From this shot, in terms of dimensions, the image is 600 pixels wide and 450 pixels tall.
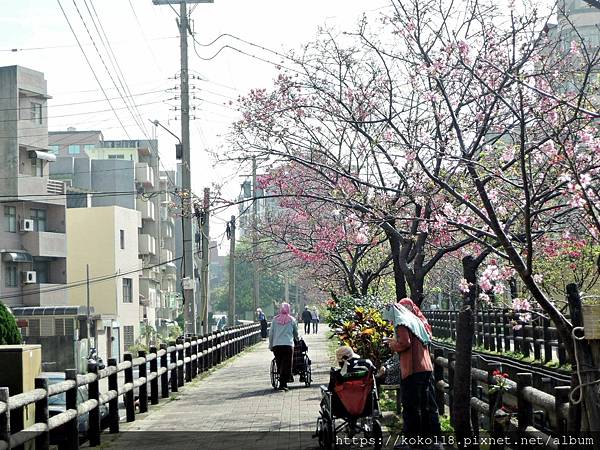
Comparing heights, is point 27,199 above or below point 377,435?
above

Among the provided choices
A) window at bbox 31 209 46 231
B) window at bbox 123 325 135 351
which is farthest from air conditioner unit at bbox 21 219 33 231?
window at bbox 123 325 135 351

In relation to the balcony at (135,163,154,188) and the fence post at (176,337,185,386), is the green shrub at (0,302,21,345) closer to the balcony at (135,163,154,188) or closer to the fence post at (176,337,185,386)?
the fence post at (176,337,185,386)

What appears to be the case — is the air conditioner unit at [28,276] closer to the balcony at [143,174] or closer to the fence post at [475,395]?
the balcony at [143,174]

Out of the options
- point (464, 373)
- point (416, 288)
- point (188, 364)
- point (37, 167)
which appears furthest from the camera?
point (37, 167)

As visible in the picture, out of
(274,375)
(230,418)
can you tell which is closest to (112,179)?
(274,375)

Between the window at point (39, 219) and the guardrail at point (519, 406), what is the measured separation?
41.6 meters

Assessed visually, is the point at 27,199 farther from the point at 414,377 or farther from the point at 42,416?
the point at 414,377

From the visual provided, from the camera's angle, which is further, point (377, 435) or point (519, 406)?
point (377, 435)

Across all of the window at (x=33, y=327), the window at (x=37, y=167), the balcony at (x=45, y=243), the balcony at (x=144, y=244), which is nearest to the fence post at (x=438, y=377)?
the window at (x=33, y=327)

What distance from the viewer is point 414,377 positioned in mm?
10516

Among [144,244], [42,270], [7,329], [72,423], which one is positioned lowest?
[72,423]

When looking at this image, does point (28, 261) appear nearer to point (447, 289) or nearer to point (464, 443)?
point (447, 289)

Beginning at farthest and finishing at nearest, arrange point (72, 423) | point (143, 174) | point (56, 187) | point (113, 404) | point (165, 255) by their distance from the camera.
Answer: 1. point (165, 255)
2. point (143, 174)
3. point (56, 187)
4. point (113, 404)
5. point (72, 423)

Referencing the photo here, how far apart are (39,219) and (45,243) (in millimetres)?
1391
